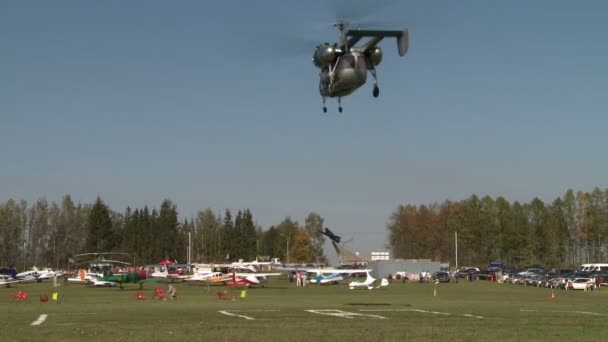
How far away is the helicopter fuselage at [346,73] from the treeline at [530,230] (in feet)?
428

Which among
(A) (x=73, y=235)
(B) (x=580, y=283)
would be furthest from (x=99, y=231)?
(B) (x=580, y=283)

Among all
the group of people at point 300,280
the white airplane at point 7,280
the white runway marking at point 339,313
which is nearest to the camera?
the white runway marking at point 339,313

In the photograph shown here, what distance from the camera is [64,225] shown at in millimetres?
179125

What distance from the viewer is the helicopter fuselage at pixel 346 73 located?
3047cm

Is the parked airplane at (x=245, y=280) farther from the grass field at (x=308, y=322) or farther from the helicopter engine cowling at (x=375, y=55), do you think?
the helicopter engine cowling at (x=375, y=55)

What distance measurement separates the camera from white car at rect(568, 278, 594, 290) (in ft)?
238

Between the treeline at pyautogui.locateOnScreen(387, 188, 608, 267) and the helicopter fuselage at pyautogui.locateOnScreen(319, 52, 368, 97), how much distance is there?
13049 centimetres

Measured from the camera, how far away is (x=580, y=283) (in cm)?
7288

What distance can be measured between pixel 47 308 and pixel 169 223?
14844cm

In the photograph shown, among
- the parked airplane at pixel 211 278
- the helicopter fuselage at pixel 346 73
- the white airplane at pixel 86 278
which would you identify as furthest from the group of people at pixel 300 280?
the helicopter fuselage at pixel 346 73

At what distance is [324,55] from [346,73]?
3.88 ft

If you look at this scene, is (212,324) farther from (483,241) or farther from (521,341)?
(483,241)

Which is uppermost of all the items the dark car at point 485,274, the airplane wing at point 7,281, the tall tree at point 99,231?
the tall tree at point 99,231

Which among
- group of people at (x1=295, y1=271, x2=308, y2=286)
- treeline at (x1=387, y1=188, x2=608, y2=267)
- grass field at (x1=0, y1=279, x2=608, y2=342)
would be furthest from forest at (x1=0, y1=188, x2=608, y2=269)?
grass field at (x1=0, y1=279, x2=608, y2=342)
